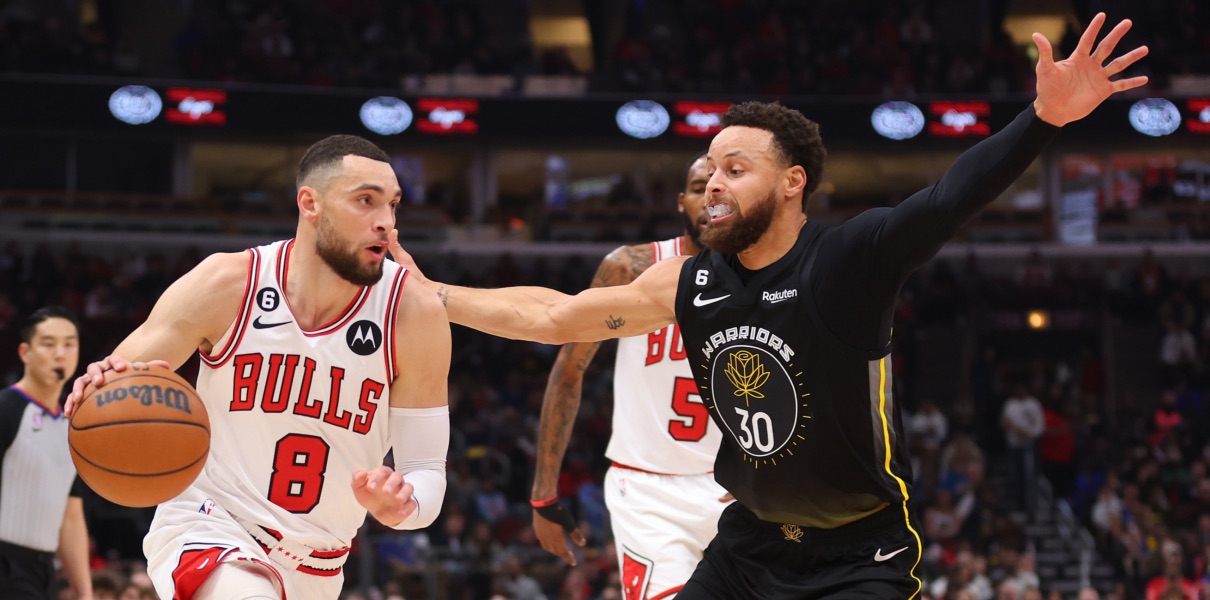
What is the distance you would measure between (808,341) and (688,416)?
207 centimetres

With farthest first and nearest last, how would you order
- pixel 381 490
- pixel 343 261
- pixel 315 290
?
1. pixel 315 290
2. pixel 343 261
3. pixel 381 490

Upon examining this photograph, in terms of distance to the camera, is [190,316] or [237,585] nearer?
[237,585]

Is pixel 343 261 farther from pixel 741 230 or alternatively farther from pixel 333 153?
pixel 741 230

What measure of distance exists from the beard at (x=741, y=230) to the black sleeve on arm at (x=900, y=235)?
25 centimetres

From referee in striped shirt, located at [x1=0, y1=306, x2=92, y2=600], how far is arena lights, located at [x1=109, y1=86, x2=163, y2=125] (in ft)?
56.3

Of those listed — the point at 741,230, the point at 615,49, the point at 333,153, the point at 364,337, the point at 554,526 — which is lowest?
the point at 554,526

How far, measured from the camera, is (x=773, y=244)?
4.71 meters

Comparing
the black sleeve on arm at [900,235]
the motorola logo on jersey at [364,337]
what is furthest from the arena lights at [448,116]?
the black sleeve on arm at [900,235]

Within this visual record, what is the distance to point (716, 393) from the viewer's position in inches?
184

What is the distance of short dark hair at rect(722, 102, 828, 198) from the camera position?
4.76m

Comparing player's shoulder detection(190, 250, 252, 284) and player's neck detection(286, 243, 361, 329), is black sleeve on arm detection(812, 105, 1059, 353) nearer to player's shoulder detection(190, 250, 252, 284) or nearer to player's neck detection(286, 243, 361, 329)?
player's neck detection(286, 243, 361, 329)

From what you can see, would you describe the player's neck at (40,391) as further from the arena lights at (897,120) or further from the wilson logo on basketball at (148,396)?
the arena lights at (897,120)

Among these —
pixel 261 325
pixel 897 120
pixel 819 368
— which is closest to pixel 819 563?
pixel 819 368

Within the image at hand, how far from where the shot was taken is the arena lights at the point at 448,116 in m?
25.1
